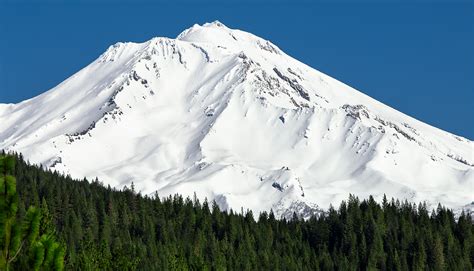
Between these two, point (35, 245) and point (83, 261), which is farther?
point (83, 261)

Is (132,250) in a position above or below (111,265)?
above

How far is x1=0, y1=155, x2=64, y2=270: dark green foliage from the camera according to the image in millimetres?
36656

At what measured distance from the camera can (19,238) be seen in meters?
36.8

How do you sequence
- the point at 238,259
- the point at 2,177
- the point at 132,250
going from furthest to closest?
1. the point at 238,259
2. the point at 132,250
3. the point at 2,177

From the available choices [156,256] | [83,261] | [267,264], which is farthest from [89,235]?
[83,261]

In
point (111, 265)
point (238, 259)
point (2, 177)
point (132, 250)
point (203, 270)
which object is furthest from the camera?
point (238, 259)

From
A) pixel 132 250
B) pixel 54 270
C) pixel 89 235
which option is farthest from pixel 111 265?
pixel 54 270

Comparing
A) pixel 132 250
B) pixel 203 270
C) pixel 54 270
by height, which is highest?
pixel 132 250

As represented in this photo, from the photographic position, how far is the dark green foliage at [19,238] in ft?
120

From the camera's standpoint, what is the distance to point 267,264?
193750mm

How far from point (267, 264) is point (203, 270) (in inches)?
3520

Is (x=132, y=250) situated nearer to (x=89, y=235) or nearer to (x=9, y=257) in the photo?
(x=89, y=235)

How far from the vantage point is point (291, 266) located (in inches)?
7598

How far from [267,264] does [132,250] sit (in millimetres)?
35638
